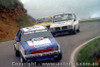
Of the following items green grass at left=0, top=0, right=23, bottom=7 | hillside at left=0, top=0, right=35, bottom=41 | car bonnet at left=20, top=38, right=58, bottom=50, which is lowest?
hillside at left=0, top=0, right=35, bottom=41

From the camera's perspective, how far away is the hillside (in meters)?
33.6

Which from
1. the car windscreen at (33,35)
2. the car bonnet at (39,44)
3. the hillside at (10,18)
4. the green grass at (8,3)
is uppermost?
the green grass at (8,3)

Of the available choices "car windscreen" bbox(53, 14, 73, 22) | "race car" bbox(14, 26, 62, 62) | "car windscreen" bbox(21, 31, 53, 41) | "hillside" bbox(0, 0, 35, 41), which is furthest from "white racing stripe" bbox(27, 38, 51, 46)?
"hillside" bbox(0, 0, 35, 41)

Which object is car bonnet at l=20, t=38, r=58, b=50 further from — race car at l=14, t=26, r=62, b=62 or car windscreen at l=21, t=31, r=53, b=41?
car windscreen at l=21, t=31, r=53, b=41

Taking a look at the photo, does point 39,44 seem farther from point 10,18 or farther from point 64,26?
point 10,18

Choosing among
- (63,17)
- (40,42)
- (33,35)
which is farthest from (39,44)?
(63,17)

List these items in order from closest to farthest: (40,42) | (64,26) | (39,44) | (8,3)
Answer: (39,44), (40,42), (64,26), (8,3)

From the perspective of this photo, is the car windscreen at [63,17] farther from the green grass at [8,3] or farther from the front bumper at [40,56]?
the green grass at [8,3]

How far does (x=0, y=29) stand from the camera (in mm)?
32906

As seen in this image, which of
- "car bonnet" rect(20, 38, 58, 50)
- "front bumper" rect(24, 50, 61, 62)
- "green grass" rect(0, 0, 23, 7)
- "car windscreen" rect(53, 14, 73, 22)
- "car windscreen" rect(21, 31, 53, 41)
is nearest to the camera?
"front bumper" rect(24, 50, 61, 62)

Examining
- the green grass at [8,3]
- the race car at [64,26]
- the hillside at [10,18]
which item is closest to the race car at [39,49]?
the race car at [64,26]

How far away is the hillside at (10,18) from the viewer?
3364 centimetres

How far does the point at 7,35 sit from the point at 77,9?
39072 mm

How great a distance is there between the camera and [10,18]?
3938cm
